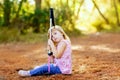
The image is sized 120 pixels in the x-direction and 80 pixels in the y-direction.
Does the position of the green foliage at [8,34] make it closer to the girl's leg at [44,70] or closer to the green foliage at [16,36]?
the green foliage at [16,36]

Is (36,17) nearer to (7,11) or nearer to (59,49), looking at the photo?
(7,11)

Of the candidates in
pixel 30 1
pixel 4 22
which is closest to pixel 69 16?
pixel 30 1

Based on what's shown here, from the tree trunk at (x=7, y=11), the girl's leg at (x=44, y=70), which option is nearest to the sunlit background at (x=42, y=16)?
the tree trunk at (x=7, y=11)

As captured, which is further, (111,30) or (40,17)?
(111,30)

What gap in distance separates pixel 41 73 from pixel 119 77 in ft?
4.52

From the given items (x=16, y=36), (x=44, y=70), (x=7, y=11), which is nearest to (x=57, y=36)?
(x=44, y=70)

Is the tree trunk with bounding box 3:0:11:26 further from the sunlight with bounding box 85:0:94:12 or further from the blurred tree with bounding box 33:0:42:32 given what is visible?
the sunlight with bounding box 85:0:94:12

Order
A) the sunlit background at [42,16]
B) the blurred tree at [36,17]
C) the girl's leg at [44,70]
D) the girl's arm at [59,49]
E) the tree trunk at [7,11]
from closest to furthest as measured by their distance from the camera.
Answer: the girl's arm at [59,49], the girl's leg at [44,70], the tree trunk at [7,11], the sunlit background at [42,16], the blurred tree at [36,17]

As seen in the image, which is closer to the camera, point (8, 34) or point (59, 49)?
point (59, 49)

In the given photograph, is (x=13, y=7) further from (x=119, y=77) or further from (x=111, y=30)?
(x=119, y=77)

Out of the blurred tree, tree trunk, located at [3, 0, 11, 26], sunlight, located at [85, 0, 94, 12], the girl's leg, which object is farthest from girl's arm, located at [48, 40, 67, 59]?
sunlight, located at [85, 0, 94, 12]

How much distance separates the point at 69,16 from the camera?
18969 mm

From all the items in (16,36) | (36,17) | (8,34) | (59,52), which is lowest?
(16,36)

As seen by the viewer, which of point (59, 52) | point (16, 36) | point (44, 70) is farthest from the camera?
point (16, 36)
